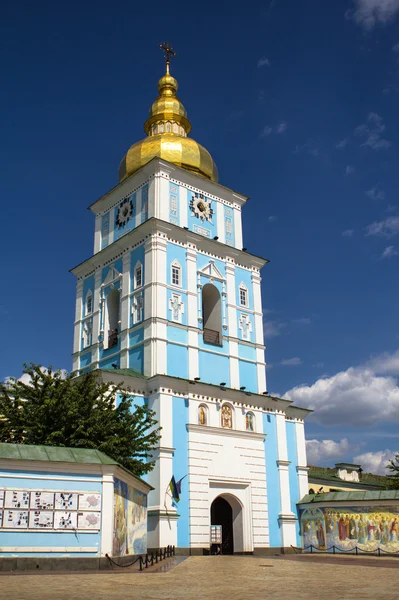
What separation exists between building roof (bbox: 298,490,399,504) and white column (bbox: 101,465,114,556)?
15.3m

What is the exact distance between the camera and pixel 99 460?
53.7ft

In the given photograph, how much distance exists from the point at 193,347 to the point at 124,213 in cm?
901

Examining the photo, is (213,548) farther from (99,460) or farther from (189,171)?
(189,171)

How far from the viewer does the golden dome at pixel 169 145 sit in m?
35.3

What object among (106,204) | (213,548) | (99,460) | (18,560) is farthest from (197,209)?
(18,560)

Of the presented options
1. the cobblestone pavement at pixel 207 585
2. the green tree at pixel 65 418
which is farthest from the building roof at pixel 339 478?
the cobblestone pavement at pixel 207 585

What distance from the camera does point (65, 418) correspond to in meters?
20.9

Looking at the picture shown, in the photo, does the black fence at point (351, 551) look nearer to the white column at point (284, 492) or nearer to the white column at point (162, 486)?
the white column at point (284, 492)

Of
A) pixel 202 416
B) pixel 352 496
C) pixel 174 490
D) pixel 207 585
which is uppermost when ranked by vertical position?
pixel 202 416

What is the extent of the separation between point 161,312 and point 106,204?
9.49 m

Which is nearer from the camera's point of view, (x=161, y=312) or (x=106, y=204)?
(x=161, y=312)

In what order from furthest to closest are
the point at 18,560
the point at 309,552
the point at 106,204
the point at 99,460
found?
1. the point at 106,204
2. the point at 309,552
3. the point at 99,460
4. the point at 18,560

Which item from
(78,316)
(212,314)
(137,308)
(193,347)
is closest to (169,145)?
(212,314)

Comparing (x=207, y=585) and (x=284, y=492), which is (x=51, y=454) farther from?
(x=284, y=492)
